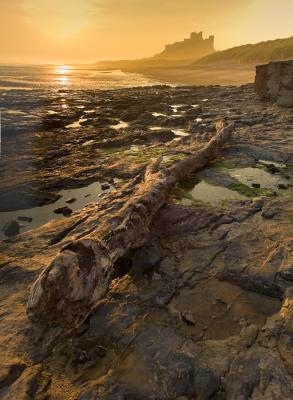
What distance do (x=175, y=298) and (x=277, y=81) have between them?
789 inches

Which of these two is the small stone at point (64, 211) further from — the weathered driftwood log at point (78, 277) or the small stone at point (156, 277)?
the small stone at point (156, 277)

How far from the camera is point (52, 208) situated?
804cm

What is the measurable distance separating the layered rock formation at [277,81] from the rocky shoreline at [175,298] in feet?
34.1

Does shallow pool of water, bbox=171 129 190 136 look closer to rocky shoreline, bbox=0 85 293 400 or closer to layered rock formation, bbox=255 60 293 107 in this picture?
rocky shoreline, bbox=0 85 293 400

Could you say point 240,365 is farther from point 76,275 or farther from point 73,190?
point 73,190

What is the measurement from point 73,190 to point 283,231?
576 cm

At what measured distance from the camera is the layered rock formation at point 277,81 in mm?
18531

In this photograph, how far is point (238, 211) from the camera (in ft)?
23.2

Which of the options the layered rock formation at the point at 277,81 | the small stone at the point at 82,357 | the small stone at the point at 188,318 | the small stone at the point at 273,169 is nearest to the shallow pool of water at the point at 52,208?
the small stone at the point at 82,357

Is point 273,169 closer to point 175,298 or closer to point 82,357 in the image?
point 175,298

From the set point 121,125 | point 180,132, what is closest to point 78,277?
point 180,132

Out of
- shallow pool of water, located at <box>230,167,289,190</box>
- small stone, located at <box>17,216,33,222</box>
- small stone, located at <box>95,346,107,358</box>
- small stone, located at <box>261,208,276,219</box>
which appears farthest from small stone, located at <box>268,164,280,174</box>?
small stone, located at <box>95,346,107,358</box>

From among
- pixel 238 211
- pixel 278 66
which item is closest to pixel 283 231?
pixel 238 211

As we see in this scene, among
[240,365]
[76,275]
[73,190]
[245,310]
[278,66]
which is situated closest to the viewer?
[240,365]
